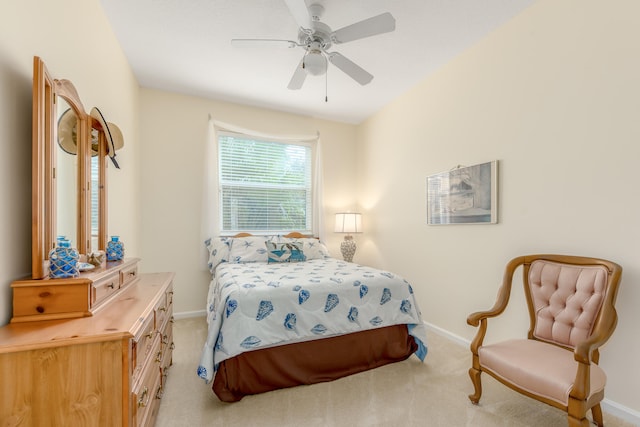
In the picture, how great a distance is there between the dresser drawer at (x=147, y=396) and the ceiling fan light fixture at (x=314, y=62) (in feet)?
6.85

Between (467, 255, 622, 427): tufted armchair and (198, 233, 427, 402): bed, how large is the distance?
2.06 ft

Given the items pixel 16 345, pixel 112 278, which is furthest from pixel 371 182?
pixel 16 345

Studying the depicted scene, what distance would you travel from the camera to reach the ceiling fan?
184 cm

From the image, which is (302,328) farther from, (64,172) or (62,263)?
(64,172)

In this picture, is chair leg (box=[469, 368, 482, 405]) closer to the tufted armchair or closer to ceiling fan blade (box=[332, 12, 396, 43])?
the tufted armchair

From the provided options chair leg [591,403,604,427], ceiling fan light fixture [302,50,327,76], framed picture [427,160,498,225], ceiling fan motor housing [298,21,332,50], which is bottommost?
chair leg [591,403,604,427]

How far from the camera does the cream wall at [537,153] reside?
1.71 m

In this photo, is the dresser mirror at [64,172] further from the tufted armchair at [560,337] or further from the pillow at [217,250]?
the tufted armchair at [560,337]

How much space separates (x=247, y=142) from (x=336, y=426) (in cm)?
328

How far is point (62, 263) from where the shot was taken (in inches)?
46.9

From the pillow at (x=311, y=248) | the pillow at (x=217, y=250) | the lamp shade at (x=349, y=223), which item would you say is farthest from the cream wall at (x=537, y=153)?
the pillow at (x=217, y=250)

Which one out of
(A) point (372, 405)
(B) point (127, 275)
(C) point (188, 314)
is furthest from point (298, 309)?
(C) point (188, 314)

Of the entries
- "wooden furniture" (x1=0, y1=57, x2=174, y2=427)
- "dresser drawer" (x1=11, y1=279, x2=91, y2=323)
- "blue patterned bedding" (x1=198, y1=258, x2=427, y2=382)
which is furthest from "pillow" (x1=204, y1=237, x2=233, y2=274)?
"dresser drawer" (x1=11, y1=279, x2=91, y2=323)

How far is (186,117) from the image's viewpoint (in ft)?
11.8
